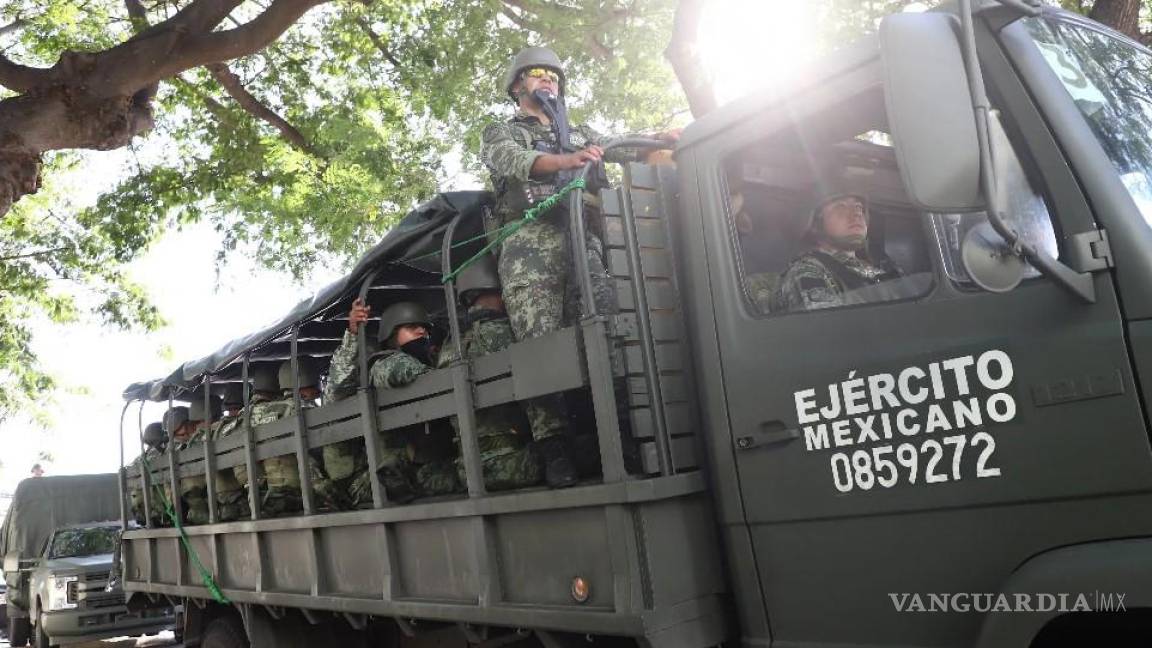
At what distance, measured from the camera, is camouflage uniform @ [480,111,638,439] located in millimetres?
3217

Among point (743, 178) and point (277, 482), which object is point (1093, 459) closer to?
point (743, 178)

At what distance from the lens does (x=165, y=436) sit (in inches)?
294

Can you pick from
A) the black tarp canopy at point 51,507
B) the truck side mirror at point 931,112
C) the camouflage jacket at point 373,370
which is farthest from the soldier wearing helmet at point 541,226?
the black tarp canopy at point 51,507

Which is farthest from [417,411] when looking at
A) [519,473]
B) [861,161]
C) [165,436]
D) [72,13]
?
[72,13]

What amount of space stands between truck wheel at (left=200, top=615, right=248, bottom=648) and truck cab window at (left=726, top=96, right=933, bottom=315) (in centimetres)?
381

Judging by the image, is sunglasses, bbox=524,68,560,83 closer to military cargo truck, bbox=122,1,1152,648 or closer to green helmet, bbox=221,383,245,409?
military cargo truck, bbox=122,1,1152,648

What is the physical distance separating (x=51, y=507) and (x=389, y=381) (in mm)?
11731

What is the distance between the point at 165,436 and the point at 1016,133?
681cm

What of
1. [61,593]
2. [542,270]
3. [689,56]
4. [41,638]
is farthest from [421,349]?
[41,638]

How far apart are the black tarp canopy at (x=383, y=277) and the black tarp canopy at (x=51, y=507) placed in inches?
334

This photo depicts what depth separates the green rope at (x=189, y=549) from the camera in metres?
5.36

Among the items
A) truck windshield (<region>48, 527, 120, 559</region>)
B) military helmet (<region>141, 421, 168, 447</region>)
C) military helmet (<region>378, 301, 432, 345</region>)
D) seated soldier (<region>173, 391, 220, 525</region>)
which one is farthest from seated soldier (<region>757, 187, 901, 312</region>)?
truck windshield (<region>48, 527, 120, 559</region>)

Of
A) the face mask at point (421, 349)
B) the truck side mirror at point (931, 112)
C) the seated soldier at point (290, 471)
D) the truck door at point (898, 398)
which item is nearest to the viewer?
the truck side mirror at point (931, 112)

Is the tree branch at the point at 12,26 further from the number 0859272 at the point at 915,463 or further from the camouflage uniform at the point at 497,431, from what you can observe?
the number 0859272 at the point at 915,463
